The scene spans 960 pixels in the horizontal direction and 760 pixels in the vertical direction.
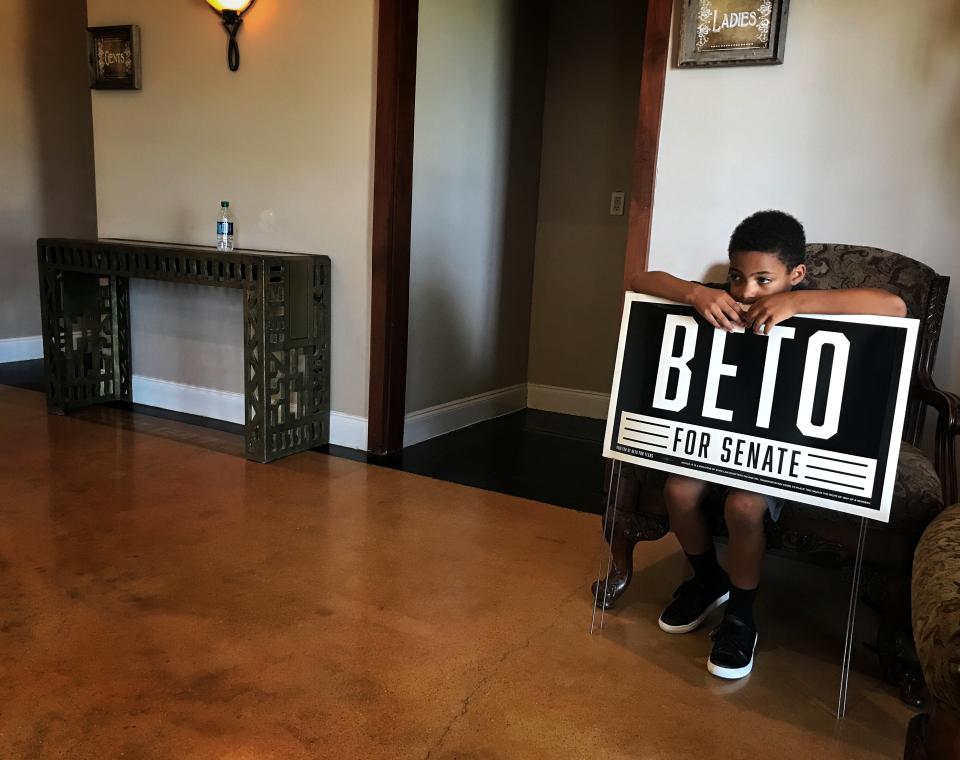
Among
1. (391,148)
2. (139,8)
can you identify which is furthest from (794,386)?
(139,8)

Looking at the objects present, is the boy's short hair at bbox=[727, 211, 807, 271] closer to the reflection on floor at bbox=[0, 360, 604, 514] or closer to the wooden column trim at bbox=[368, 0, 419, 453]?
the reflection on floor at bbox=[0, 360, 604, 514]

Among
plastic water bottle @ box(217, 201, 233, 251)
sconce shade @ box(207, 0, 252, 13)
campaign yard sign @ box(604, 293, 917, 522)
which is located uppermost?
sconce shade @ box(207, 0, 252, 13)

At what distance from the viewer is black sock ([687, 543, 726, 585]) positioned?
73.5 inches

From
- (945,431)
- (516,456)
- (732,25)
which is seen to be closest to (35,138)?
(516,456)

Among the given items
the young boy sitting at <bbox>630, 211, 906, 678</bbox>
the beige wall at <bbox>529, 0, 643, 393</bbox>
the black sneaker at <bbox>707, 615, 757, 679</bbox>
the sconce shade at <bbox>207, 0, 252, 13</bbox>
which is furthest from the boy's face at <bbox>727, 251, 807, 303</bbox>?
the sconce shade at <bbox>207, 0, 252, 13</bbox>

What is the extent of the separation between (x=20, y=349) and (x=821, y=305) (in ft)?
15.1

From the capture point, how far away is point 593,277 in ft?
12.7

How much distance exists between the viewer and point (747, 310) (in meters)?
1.60

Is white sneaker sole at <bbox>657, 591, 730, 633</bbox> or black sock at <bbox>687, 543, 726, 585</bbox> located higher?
black sock at <bbox>687, 543, 726, 585</bbox>

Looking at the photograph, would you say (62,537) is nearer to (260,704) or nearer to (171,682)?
(171,682)

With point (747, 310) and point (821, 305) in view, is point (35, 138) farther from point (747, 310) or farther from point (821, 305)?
point (821, 305)

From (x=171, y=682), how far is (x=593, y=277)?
2.80m

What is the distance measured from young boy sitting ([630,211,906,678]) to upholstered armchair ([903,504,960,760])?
355mm

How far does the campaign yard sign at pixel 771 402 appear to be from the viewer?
148cm
